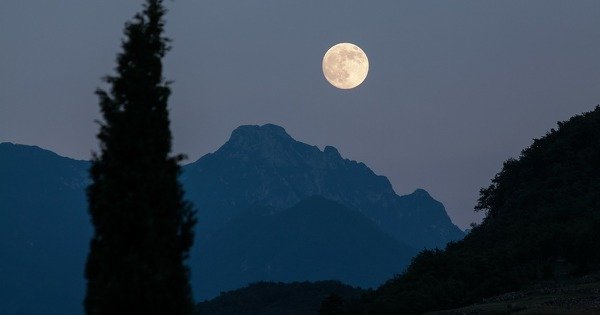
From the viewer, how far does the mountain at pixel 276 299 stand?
12006 centimetres

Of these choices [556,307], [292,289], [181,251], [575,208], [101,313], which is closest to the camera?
[101,313]

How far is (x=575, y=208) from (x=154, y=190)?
70.1 meters

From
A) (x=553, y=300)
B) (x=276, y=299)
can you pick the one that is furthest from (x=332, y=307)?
(x=276, y=299)

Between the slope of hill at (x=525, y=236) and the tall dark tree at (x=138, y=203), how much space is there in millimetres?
42980

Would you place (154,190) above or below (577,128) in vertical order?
below

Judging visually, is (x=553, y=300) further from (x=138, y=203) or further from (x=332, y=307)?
(x=138, y=203)

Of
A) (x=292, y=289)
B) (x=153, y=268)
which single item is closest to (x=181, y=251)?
(x=153, y=268)

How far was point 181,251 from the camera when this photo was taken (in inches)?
840

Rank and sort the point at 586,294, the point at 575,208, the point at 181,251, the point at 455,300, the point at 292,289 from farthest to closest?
the point at 292,289 → the point at 575,208 → the point at 455,300 → the point at 586,294 → the point at 181,251

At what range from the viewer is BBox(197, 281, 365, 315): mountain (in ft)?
394

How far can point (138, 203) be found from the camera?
66.6 feet

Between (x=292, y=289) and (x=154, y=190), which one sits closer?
(x=154, y=190)

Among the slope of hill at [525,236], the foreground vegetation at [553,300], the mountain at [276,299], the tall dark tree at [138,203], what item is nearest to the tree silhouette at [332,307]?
the slope of hill at [525,236]

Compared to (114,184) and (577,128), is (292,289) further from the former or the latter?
(114,184)
